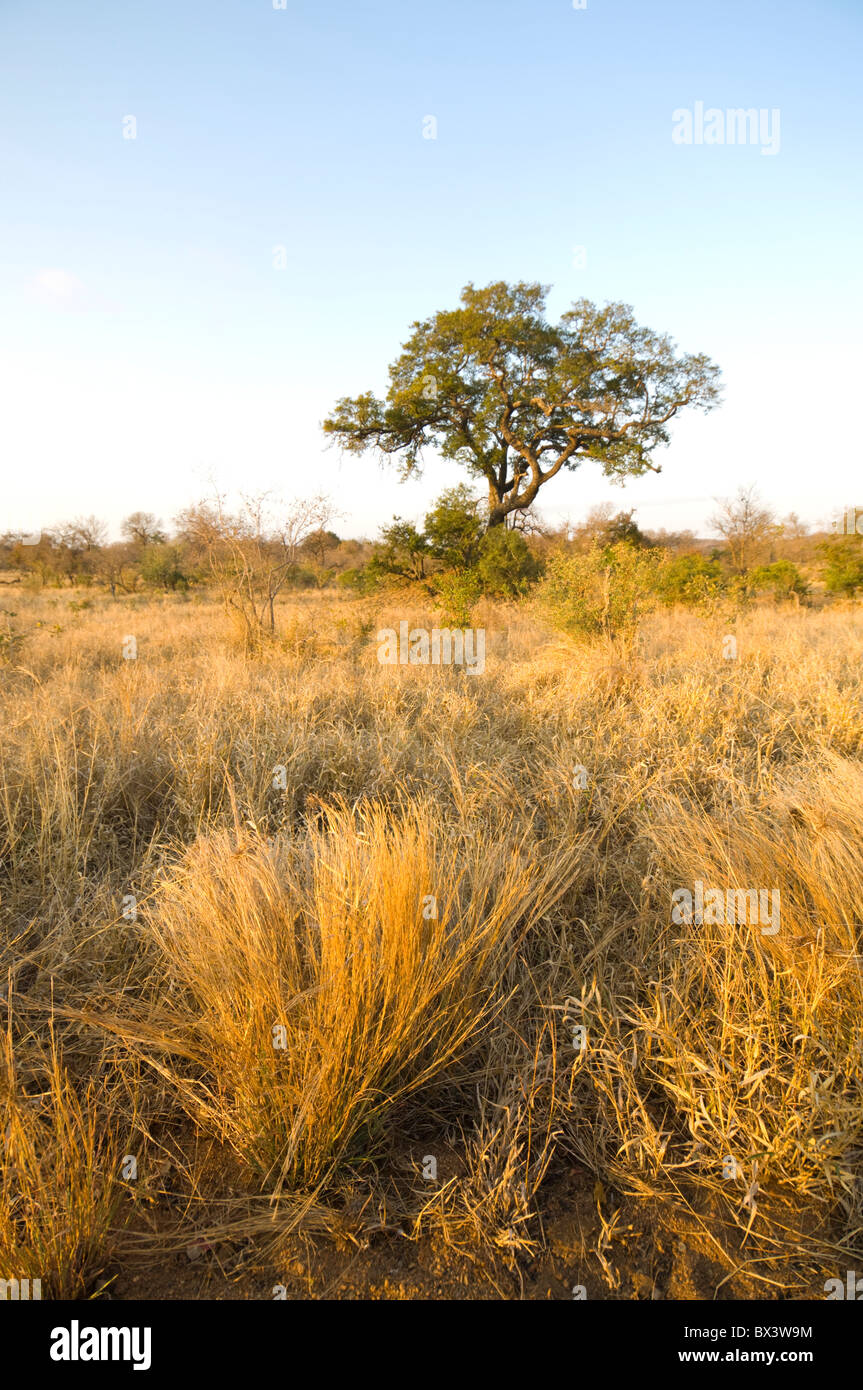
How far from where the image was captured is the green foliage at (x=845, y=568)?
16.2 meters

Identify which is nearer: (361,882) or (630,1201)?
(630,1201)

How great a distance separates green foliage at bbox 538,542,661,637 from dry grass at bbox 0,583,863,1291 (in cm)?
340

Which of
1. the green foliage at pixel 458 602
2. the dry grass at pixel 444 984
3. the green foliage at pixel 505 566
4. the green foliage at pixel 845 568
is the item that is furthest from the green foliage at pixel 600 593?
the green foliage at pixel 845 568

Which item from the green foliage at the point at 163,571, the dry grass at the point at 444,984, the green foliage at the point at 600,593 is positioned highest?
the green foliage at the point at 163,571

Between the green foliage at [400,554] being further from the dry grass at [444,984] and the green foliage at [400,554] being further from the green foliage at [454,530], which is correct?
the dry grass at [444,984]

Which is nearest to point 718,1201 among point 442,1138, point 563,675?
point 442,1138

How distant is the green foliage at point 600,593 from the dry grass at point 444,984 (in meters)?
3.40

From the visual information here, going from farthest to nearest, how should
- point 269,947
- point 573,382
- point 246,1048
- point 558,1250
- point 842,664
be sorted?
point 573,382 → point 842,664 → point 269,947 → point 246,1048 → point 558,1250

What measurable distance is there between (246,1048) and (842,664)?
272 inches

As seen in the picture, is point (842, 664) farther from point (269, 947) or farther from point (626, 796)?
point (269, 947)

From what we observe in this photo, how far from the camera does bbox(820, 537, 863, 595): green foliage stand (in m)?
16.2

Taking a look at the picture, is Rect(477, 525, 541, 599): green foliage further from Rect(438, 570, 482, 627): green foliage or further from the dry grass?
the dry grass
